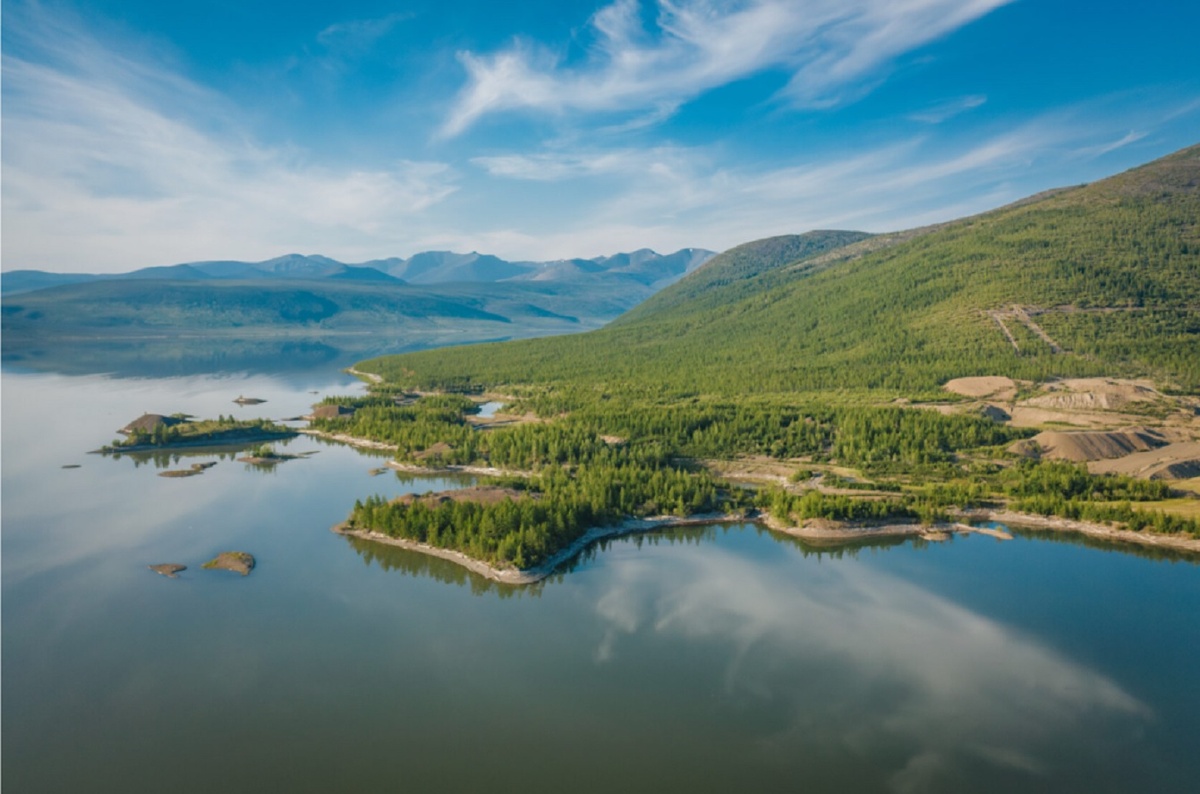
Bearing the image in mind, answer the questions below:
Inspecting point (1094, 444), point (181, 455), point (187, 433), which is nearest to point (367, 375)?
point (187, 433)

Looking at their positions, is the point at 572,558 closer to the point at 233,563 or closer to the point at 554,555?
the point at 554,555

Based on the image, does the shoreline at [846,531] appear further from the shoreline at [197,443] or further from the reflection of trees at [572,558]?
the shoreline at [197,443]

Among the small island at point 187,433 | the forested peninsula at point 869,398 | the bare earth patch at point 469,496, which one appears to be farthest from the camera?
the small island at point 187,433

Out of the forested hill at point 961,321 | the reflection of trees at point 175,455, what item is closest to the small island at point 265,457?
the reflection of trees at point 175,455

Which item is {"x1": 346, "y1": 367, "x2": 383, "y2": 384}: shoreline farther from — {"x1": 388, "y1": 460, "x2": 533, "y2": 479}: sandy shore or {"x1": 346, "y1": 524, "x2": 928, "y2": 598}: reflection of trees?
{"x1": 346, "y1": 524, "x2": 928, "y2": 598}: reflection of trees

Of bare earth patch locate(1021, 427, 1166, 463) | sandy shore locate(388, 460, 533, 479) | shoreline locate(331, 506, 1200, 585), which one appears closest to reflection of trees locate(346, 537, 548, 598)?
shoreline locate(331, 506, 1200, 585)

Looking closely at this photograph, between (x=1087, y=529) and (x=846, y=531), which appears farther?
(x=846, y=531)
